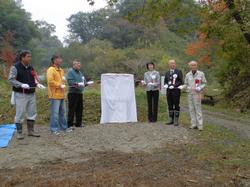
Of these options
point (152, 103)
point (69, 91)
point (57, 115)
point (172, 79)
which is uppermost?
point (172, 79)

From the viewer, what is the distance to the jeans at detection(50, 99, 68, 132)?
11.2m

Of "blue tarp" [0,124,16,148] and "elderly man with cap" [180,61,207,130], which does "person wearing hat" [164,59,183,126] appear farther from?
"blue tarp" [0,124,16,148]

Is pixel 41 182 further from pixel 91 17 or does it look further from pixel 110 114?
pixel 91 17

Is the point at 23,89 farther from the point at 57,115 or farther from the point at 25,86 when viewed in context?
the point at 57,115

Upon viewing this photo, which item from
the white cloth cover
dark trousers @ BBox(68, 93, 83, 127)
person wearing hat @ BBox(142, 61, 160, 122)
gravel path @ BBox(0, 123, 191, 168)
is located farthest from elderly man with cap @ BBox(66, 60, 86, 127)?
person wearing hat @ BBox(142, 61, 160, 122)

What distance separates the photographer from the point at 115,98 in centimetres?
1380

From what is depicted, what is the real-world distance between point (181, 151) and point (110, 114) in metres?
4.44

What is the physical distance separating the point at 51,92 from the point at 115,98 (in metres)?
2.99

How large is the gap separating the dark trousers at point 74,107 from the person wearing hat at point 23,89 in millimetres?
1638

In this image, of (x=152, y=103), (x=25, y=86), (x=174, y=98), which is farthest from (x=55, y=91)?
(x=174, y=98)

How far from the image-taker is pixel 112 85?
13.8m

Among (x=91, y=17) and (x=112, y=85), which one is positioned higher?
(x=91, y=17)

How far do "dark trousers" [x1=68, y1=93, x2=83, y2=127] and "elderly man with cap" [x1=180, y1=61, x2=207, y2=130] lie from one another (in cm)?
263

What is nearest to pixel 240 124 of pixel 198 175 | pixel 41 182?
pixel 198 175
